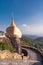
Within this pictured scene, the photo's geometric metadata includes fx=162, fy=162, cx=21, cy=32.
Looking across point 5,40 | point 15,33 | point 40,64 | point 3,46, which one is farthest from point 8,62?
point 15,33

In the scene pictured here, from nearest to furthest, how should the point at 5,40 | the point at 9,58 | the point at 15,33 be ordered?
1. the point at 9,58
2. the point at 5,40
3. the point at 15,33

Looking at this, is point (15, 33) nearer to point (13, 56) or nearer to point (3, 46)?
point (3, 46)

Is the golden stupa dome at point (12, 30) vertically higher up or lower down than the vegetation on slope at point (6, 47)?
higher up

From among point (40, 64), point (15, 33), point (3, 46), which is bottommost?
point (40, 64)

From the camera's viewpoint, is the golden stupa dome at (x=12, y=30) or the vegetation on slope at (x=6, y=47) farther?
the golden stupa dome at (x=12, y=30)

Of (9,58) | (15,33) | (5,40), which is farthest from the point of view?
(15,33)

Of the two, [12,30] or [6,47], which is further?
[12,30]

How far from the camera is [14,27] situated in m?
23.6

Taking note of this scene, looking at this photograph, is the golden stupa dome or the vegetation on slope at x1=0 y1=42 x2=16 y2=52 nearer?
the vegetation on slope at x1=0 y1=42 x2=16 y2=52

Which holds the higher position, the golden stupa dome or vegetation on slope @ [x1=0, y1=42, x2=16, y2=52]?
the golden stupa dome

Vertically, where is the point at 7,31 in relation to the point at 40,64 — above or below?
above

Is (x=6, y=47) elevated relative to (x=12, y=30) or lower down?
lower down

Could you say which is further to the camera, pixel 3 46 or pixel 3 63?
pixel 3 46

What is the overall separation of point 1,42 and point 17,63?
6076 millimetres
